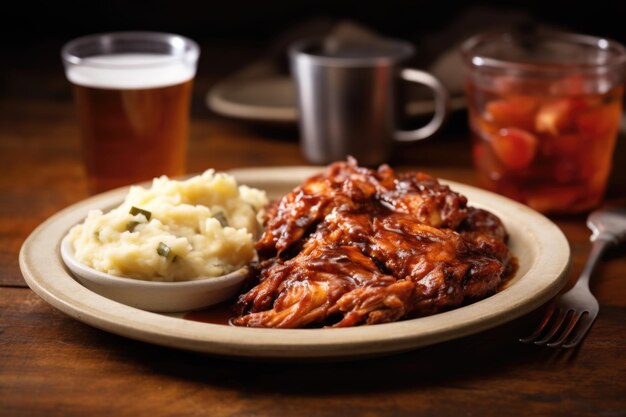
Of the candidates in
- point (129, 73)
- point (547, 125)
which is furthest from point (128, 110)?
point (547, 125)

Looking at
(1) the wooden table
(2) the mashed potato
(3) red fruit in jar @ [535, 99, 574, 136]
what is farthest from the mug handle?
(2) the mashed potato

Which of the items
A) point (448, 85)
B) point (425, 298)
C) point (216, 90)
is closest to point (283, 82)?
point (216, 90)

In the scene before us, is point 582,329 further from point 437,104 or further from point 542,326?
point 437,104

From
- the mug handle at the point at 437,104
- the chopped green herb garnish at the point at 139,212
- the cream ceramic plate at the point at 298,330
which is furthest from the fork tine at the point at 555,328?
the mug handle at the point at 437,104

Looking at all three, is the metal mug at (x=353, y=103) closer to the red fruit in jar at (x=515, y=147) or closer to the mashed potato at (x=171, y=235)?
the red fruit in jar at (x=515, y=147)

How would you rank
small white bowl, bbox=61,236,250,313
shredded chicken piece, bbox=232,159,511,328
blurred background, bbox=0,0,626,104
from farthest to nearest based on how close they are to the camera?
1. blurred background, bbox=0,0,626,104
2. small white bowl, bbox=61,236,250,313
3. shredded chicken piece, bbox=232,159,511,328

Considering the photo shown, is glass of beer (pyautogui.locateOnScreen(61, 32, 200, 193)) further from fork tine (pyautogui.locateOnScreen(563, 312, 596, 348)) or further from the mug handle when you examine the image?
fork tine (pyautogui.locateOnScreen(563, 312, 596, 348))
